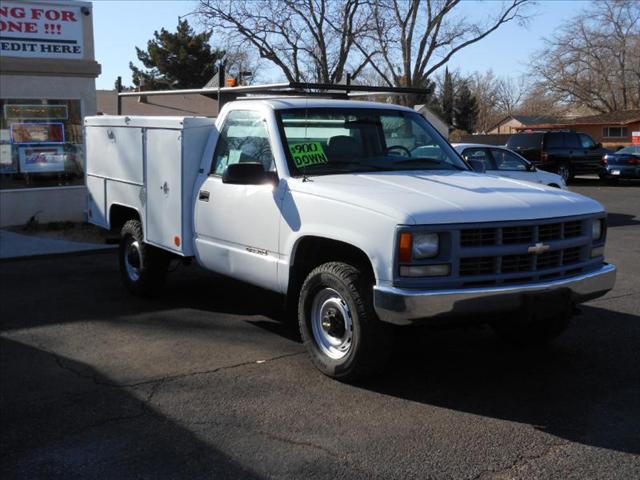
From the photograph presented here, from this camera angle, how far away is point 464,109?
83438 mm

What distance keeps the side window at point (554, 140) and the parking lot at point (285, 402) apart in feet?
62.0

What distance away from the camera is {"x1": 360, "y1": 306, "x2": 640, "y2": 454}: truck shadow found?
4.38 meters

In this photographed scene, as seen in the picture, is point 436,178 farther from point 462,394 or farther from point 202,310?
point 202,310

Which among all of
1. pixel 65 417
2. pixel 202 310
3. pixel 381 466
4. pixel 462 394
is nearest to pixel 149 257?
pixel 202 310

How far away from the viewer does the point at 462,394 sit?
4.88 m

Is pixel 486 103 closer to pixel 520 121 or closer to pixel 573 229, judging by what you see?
pixel 520 121

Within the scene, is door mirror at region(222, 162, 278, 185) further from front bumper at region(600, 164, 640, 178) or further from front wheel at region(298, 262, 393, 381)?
front bumper at region(600, 164, 640, 178)

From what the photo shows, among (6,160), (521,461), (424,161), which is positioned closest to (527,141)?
(6,160)

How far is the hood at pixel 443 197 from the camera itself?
4.52 meters

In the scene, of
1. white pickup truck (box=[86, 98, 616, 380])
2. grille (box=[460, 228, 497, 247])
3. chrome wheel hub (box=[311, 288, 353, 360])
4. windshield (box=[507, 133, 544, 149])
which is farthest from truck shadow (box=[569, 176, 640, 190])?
grille (box=[460, 228, 497, 247])

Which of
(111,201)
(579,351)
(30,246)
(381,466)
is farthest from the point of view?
(30,246)

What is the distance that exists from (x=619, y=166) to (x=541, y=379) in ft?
72.5

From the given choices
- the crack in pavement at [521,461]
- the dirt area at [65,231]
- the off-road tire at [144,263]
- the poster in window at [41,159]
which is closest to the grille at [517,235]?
the crack in pavement at [521,461]

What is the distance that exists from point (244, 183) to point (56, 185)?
8672 millimetres
